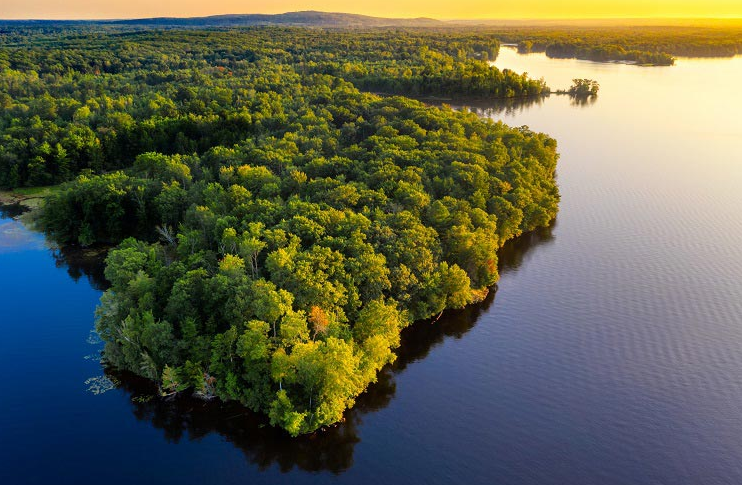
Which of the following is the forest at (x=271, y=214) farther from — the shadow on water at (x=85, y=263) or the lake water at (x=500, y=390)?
the lake water at (x=500, y=390)

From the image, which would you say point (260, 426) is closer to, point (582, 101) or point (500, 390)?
point (500, 390)

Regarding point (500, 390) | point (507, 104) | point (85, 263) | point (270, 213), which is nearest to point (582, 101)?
point (507, 104)

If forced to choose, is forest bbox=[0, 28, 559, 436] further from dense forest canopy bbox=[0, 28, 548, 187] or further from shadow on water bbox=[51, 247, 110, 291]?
shadow on water bbox=[51, 247, 110, 291]

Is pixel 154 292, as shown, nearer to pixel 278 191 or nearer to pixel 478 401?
pixel 278 191

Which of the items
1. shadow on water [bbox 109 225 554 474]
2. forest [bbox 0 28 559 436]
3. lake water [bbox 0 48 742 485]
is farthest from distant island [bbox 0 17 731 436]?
lake water [bbox 0 48 742 485]

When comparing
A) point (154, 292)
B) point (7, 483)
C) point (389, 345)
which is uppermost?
point (154, 292)

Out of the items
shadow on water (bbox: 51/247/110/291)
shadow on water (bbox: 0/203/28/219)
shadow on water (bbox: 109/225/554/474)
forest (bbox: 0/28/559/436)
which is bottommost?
shadow on water (bbox: 109/225/554/474)

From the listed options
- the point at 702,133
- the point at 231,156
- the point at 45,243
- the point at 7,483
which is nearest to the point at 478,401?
the point at 7,483
